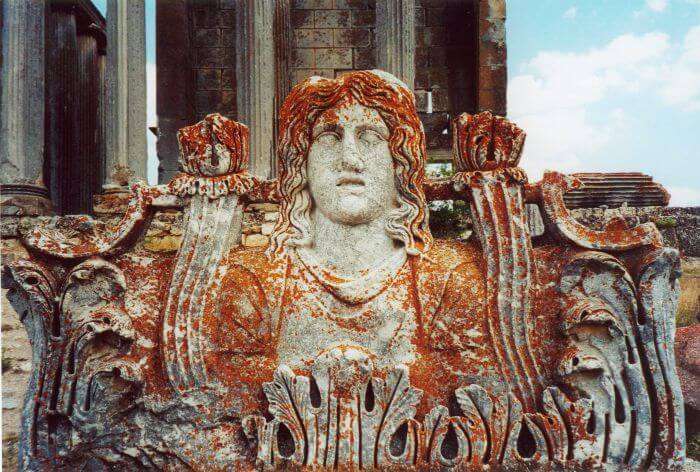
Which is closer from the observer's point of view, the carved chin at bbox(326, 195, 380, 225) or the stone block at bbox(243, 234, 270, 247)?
the carved chin at bbox(326, 195, 380, 225)

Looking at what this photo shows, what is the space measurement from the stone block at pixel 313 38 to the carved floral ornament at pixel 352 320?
28.0ft

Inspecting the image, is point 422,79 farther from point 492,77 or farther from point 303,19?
point 303,19

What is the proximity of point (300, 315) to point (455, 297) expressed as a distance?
2.55 feet

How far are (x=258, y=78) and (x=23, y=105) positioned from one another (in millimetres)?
3922

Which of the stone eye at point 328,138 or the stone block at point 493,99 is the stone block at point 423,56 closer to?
the stone block at point 493,99

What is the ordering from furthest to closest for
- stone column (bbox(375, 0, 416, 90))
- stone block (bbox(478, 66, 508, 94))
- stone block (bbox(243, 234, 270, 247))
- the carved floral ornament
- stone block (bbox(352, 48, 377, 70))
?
stone block (bbox(352, 48, 377, 70)), stone block (bbox(478, 66, 508, 94)), stone column (bbox(375, 0, 416, 90)), stone block (bbox(243, 234, 270, 247)), the carved floral ornament

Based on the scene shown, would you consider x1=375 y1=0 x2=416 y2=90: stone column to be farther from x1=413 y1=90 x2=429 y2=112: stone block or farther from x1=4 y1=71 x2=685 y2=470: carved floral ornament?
x1=4 y1=71 x2=685 y2=470: carved floral ornament

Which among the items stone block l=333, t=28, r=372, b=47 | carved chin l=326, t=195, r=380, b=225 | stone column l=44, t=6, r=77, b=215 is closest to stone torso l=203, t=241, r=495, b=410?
carved chin l=326, t=195, r=380, b=225

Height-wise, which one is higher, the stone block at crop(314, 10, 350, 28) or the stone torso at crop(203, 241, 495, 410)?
the stone block at crop(314, 10, 350, 28)

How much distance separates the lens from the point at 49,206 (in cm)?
947

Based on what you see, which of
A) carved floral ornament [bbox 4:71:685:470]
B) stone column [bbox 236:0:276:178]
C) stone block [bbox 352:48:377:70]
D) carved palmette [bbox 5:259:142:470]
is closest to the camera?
carved floral ornament [bbox 4:71:685:470]

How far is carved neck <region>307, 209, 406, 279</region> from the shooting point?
299cm

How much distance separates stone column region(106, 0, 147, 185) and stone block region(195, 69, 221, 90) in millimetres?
1853

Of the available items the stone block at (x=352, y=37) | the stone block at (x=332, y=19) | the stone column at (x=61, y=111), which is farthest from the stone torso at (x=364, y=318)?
the stone column at (x=61, y=111)
